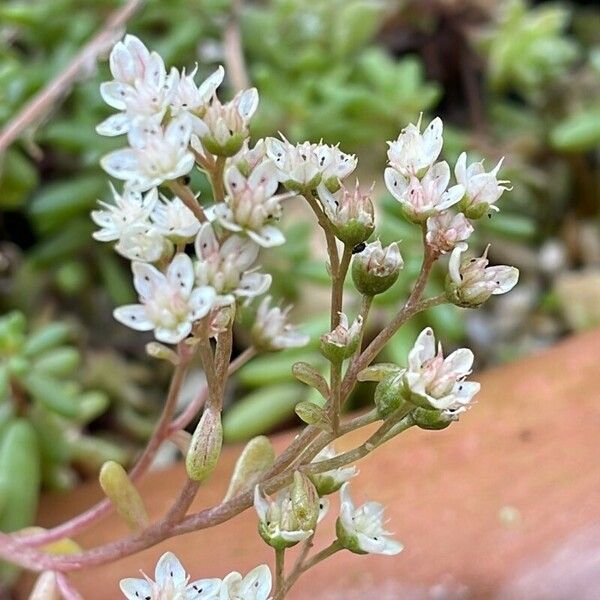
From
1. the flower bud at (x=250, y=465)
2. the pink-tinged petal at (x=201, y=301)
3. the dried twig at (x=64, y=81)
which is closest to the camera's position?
the pink-tinged petal at (x=201, y=301)

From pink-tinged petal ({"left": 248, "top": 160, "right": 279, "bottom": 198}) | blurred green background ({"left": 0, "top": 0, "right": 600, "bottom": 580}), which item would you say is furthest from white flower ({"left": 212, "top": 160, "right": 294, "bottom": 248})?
blurred green background ({"left": 0, "top": 0, "right": 600, "bottom": 580})

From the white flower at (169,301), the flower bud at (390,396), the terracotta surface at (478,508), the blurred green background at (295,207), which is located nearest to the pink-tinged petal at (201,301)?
the white flower at (169,301)

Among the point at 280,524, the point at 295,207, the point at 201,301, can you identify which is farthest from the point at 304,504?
the point at 295,207

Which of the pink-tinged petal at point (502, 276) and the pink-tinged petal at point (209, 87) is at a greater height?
the pink-tinged petal at point (209, 87)

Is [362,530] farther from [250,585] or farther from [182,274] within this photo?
[182,274]

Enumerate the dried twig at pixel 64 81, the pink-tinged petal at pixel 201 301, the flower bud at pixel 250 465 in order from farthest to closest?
the dried twig at pixel 64 81 < the flower bud at pixel 250 465 < the pink-tinged petal at pixel 201 301

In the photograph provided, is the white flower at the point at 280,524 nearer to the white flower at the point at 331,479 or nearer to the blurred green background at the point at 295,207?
the white flower at the point at 331,479

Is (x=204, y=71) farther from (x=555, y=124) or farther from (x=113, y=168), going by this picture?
(x=113, y=168)
